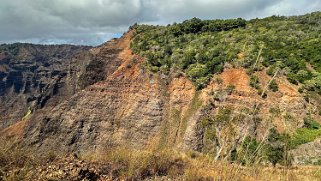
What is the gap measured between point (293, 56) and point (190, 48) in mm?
12714

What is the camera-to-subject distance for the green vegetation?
3802 centimetres

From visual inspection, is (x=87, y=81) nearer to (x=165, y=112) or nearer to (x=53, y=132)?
(x=53, y=132)

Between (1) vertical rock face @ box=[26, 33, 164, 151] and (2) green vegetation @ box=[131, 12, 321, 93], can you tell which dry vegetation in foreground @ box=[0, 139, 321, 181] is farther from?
(1) vertical rock face @ box=[26, 33, 164, 151]

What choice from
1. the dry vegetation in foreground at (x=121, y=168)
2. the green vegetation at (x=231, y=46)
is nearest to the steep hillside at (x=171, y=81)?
the green vegetation at (x=231, y=46)

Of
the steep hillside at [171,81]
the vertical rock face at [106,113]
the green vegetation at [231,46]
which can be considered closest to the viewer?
the steep hillside at [171,81]

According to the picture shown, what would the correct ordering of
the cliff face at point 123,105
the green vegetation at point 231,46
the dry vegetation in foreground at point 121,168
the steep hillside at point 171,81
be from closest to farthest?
the dry vegetation in foreground at point 121,168, the steep hillside at point 171,81, the green vegetation at point 231,46, the cliff face at point 123,105

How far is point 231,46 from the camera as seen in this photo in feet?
144

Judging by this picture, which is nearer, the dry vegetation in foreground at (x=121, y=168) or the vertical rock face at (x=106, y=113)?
the dry vegetation in foreground at (x=121, y=168)

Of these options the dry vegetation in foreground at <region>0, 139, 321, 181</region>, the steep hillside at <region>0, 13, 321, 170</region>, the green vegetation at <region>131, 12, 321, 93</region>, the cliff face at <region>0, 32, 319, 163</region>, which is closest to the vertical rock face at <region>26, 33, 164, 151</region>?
the cliff face at <region>0, 32, 319, 163</region>

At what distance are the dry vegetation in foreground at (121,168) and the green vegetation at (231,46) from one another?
27.2m

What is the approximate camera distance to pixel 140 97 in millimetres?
44406

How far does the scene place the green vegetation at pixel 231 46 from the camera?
125ft

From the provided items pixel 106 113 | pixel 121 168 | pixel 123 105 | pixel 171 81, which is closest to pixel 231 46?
pixel 171 81

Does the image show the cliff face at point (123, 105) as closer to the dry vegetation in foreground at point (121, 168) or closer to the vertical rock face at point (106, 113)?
the vertical rock face at point (106, 113)
